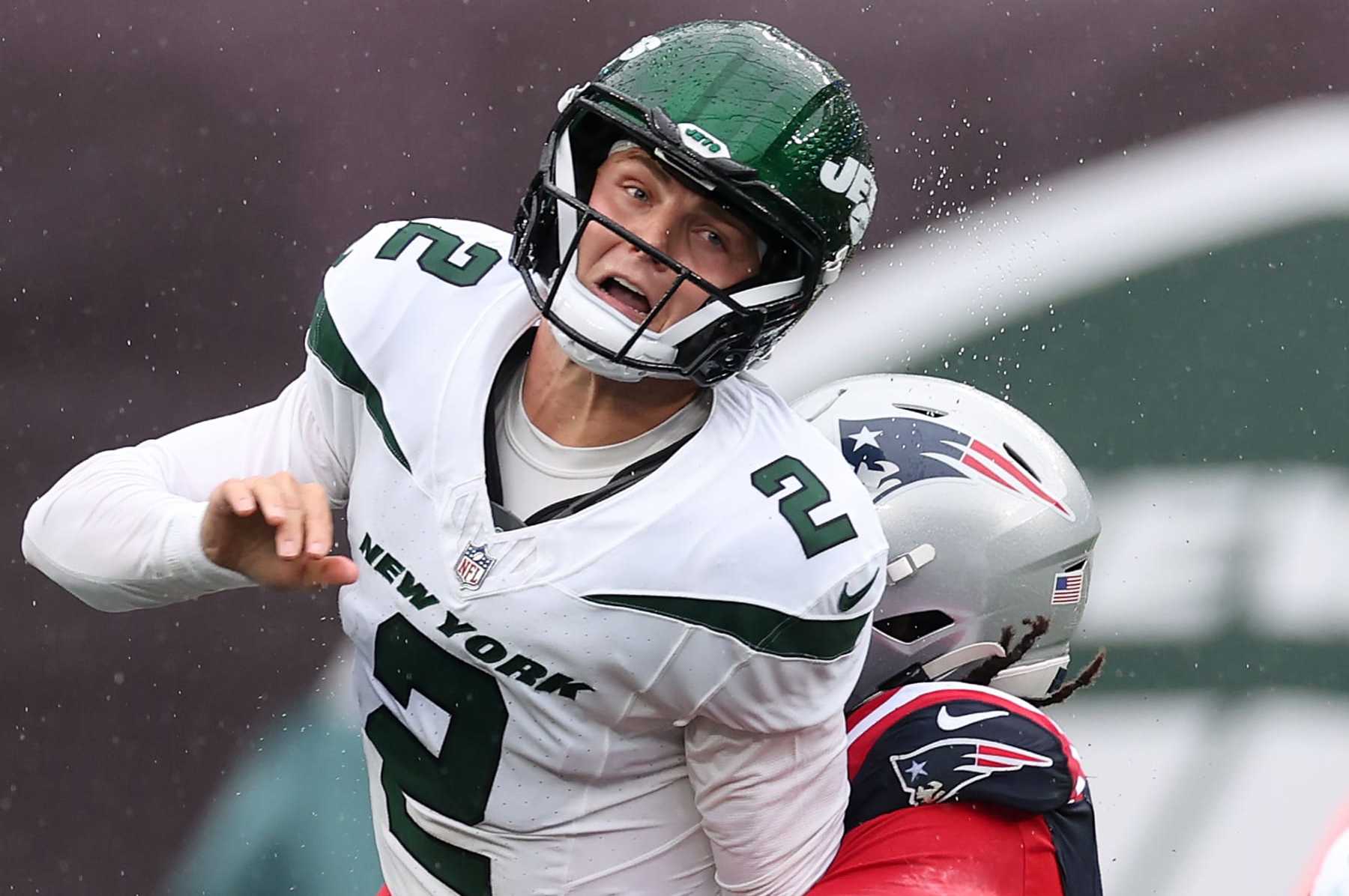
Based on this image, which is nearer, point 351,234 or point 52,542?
point 52,542

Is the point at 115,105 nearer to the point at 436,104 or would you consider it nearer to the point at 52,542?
the point at 436,104

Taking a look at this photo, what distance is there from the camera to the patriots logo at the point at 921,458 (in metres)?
1.84

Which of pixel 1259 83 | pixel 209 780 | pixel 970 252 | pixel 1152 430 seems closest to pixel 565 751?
pixel 209 780

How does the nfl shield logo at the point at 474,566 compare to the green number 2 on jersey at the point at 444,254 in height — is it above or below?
below

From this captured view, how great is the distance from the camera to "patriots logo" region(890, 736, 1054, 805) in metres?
1.63

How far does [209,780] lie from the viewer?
243 centimetres

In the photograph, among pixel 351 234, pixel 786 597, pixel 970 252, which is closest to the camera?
pixel 786 597

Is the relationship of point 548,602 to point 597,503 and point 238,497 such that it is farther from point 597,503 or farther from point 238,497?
point 238,497

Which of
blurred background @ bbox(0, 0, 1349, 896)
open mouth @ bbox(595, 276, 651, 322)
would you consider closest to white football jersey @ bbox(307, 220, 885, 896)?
open mouth @ bbox(595, 276, 651, 322)

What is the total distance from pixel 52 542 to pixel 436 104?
42.3 inches

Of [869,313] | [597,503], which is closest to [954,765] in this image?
[597,503]

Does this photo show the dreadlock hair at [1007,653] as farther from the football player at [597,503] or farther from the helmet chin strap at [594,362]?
the helmet chin strap at [594,362]

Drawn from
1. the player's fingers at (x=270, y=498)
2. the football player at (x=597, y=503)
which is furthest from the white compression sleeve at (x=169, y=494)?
the player's fingers at (x=270, y=498)

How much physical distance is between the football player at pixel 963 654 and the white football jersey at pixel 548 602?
17 centimetres
